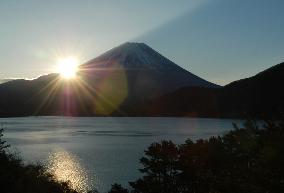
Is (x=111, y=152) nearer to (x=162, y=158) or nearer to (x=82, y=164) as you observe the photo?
(x=82, y=164)

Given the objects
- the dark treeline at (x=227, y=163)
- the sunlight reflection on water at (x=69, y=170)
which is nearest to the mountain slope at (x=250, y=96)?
the sunlight reflection on water at (x=69, y=170)

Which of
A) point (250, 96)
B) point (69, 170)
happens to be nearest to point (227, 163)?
point (69, 170)

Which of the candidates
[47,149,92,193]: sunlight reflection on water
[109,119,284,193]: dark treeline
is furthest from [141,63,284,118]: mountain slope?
[109,119,284,193]: dark treeline

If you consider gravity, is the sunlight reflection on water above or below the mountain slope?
below

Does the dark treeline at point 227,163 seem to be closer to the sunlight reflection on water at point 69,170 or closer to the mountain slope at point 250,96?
the sunlight reflection on water at point 69,170

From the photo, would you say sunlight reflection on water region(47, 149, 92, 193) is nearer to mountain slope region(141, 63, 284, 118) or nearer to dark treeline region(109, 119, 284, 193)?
dark treeline region(109, 119, 284, 193)

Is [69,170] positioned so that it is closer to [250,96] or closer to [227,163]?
[227,163]
